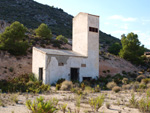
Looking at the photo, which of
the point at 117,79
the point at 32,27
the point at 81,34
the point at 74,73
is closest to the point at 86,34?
the point at 81,34

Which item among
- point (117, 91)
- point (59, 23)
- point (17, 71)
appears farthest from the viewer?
point (59, 23)

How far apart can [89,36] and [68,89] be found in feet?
31.5

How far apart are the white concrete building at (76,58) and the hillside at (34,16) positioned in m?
39.2

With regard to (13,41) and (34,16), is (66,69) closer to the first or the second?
(13,41)

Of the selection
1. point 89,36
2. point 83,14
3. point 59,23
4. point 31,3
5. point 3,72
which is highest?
point 31,3

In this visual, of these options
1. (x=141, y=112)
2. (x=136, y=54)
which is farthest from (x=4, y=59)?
(x=136, y=54)

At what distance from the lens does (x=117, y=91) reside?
1503cm

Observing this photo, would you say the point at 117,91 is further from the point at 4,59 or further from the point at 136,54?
the point at 136,54

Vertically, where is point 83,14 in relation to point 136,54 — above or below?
above

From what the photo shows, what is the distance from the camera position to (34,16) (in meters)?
74.0

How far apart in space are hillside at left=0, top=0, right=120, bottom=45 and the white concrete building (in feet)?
129

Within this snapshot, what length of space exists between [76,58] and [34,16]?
57.9 m

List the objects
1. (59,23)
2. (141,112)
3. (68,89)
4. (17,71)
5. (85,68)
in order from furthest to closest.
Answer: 1. (59,23)
2. (17,71)
3. (85,68)
4. (68,89)
5. (141,112)

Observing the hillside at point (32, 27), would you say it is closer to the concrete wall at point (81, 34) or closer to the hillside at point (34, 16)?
the hillside at point (34, 16)
